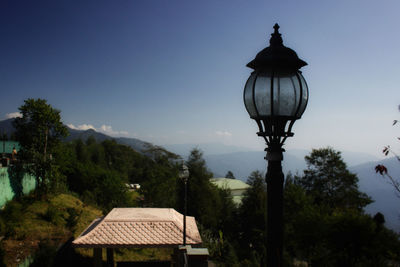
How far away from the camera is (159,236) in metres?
8.20

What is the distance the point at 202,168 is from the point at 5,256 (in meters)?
13.2

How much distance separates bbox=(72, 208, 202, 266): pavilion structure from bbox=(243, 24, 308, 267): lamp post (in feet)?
21.1

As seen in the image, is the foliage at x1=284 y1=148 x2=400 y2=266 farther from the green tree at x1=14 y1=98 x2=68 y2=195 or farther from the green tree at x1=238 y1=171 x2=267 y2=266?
the green tree at x1=14 y1=98 x2=68 y2=195

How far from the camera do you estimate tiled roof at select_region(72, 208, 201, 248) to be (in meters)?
7.76

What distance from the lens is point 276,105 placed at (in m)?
2.30

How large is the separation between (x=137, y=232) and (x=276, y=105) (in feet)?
23.4

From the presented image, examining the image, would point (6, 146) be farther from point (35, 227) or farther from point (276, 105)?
point (276, 105)

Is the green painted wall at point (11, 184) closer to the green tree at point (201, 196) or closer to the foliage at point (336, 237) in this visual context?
the green tree at point (201, 196)

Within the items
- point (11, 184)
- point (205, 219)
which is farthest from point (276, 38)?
point (205, 219)

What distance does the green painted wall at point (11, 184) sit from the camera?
47.2ft

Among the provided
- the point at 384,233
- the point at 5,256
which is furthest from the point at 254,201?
the point at 5,256

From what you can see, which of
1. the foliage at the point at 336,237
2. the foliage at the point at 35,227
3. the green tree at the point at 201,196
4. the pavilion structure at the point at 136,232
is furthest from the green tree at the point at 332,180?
the pavilion structure at the point at 136,232

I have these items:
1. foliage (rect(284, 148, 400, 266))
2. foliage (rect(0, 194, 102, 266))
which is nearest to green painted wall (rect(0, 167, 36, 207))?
foliage (rect(0, 194, 102, 266))

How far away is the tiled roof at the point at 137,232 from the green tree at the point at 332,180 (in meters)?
29.2
